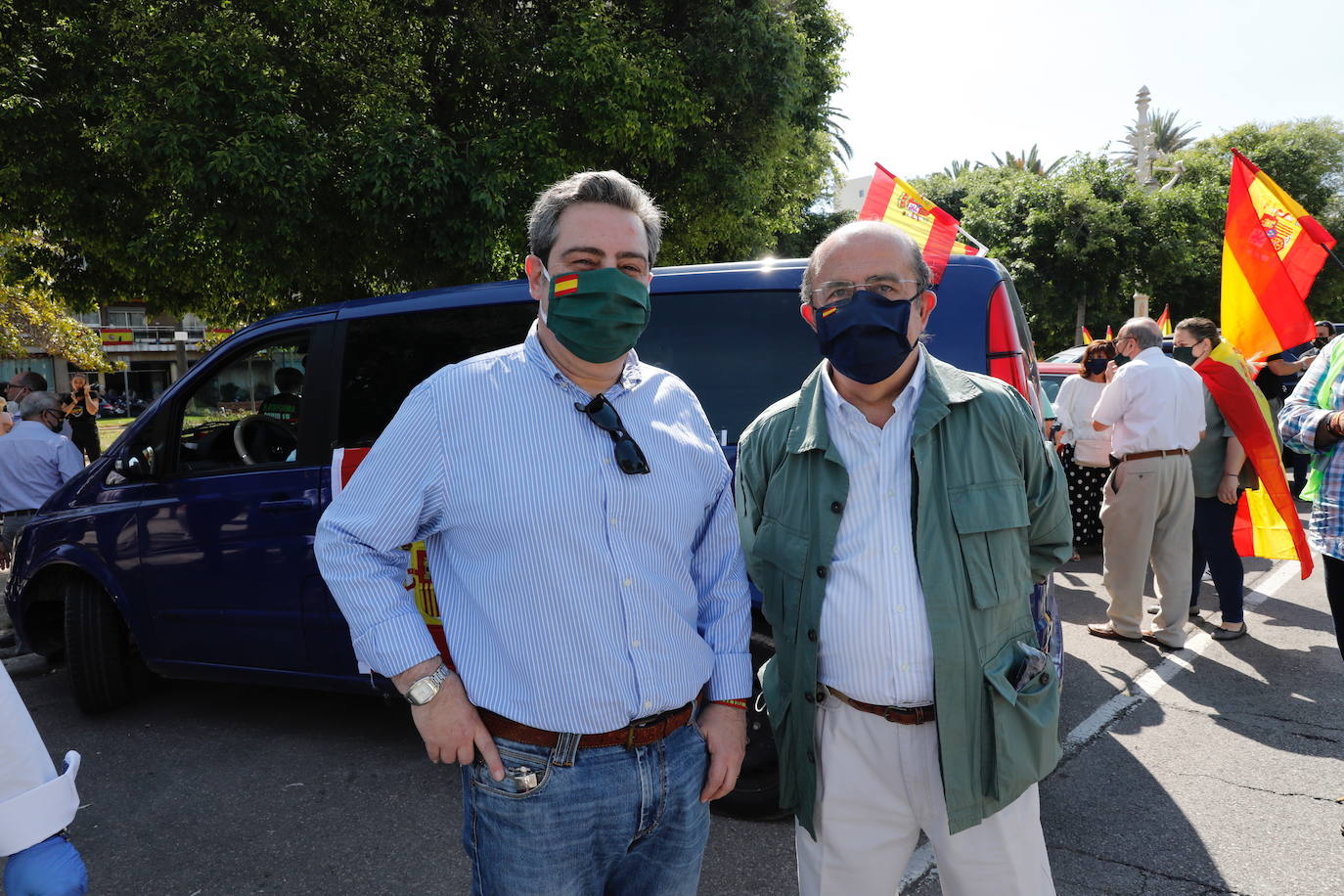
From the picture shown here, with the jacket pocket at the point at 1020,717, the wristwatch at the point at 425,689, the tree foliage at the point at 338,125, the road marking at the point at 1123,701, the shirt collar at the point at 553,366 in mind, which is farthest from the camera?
the tree foliage at the point at 338,125

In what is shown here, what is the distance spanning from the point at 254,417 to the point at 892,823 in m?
3.45

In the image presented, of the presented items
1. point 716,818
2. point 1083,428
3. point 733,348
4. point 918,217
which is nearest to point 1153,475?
point 1083,428

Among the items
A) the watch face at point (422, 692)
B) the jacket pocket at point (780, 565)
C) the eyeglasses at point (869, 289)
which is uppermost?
the eyeglasses at point (869, 289)

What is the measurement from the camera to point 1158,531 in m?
5.43

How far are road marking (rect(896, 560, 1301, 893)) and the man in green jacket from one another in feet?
3.69

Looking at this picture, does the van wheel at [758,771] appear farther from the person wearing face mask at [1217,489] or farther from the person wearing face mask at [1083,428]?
the person wearing face mask at [1083,428]

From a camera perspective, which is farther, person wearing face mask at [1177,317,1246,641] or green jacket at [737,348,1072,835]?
person wearing face mask at [1177,317,1246,641]

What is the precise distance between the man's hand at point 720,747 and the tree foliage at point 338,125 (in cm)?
620

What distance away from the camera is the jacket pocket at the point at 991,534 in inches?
72.9

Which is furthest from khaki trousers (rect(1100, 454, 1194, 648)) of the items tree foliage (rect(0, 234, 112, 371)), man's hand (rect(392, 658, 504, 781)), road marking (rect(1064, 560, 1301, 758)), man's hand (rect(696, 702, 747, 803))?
tree foliage (rect(0, 234, 112, 371))

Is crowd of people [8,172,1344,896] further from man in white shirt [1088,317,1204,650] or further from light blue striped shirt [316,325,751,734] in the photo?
man in white shirt [1088,317,1204,650]

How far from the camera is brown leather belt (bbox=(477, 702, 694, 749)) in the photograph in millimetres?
1595

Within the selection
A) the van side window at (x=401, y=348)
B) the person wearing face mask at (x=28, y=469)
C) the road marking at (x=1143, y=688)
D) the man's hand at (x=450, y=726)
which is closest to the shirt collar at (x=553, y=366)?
the man's hand at (x=450, y=726)

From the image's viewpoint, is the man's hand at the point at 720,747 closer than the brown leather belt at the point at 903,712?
Yes
